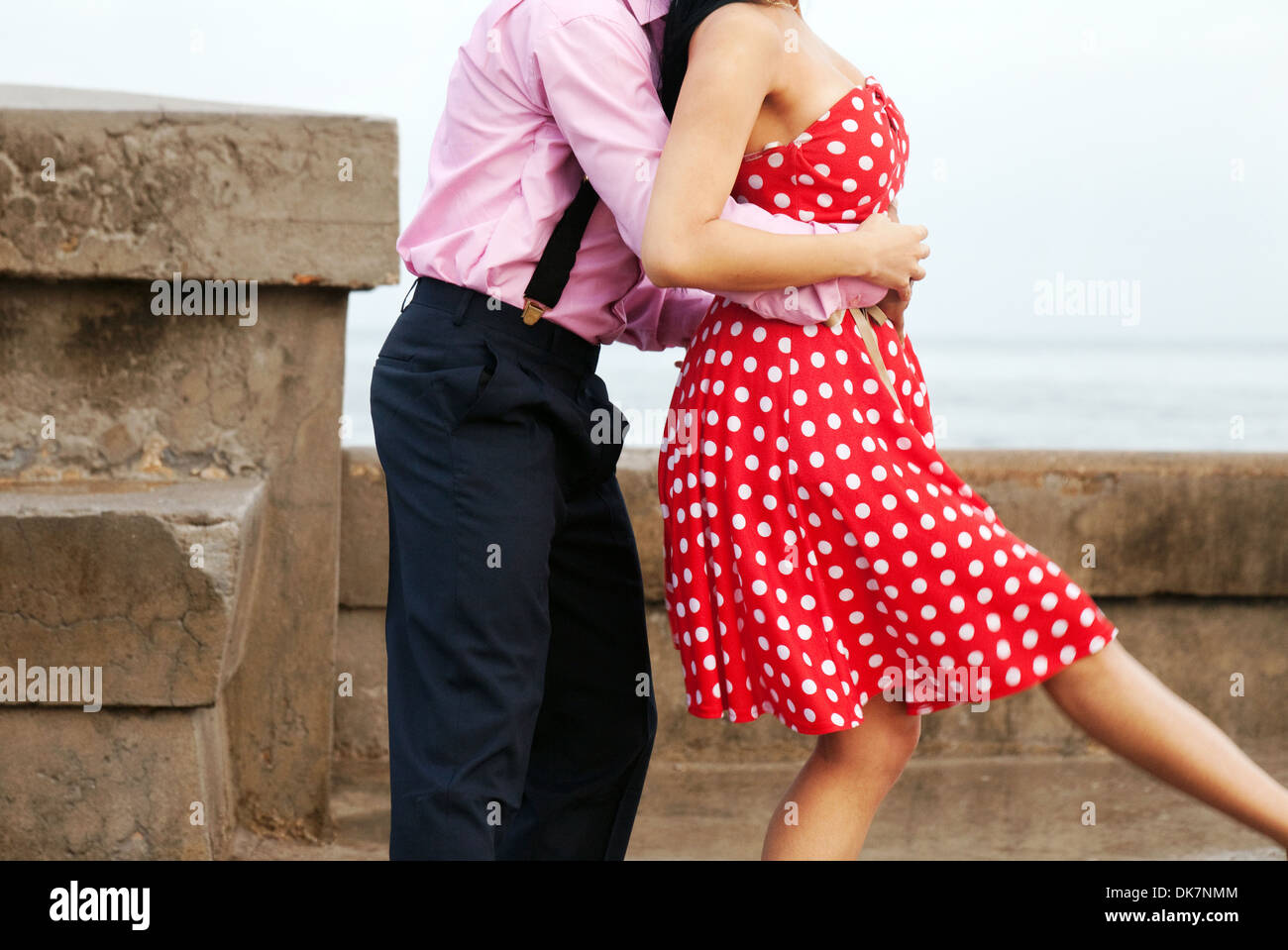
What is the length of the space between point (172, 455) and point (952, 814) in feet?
7.16

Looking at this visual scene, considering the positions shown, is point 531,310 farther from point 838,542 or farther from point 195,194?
point 195,194

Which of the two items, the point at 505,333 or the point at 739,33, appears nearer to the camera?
the point at 739,33

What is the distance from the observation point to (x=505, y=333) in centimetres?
210

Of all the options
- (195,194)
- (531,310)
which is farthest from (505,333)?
(195,194)

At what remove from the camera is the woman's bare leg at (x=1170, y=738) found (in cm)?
208

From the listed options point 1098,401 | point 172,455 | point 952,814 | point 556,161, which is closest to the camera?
point 556,161

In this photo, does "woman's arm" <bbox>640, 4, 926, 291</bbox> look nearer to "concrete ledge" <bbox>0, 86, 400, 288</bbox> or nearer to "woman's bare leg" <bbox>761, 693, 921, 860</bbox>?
"woman's bare leg" <bbox>761, 693, 921, 860</bbox>

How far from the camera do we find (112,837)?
2957 millimetres

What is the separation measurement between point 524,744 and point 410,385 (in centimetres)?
58

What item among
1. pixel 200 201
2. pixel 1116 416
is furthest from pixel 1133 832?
pixel 1116 416

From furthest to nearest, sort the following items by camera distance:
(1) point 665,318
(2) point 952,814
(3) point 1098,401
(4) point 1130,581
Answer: (3) point 1098,401 → (4) point 1130,581 → (2) point 952,814 → (1) point 665,318

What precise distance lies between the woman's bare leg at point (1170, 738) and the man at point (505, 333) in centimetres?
67

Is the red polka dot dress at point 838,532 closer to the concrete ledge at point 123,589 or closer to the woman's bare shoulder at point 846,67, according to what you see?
the woman's bare shoulder at point 846,67

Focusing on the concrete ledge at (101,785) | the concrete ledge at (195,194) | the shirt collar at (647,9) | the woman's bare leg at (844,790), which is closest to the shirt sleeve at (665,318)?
the shirt collar at (647,9)
